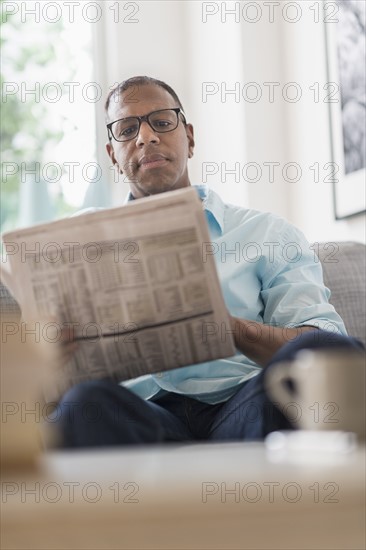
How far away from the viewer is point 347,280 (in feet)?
6.49

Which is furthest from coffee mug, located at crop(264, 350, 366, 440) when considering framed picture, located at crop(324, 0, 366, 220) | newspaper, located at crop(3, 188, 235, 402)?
framed picture, located at crop(324, 0, 366, 220)

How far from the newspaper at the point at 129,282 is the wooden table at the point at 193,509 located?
73 cm

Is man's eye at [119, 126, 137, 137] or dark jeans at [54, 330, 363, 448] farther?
man's eye at [119, 126, 137, 137]

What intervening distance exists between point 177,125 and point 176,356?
716mm

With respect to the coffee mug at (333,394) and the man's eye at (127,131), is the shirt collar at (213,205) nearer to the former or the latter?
the man's eye at (127,131)

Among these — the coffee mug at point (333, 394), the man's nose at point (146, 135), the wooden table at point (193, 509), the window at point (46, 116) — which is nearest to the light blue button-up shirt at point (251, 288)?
the man's nose at point (146, 135)

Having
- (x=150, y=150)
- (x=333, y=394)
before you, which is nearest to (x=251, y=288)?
(x=150, y=150)

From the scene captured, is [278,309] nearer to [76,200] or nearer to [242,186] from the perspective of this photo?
[242,186]

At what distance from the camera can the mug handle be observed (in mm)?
1198

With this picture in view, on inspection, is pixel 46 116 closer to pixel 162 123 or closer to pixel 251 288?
pixel 162 123

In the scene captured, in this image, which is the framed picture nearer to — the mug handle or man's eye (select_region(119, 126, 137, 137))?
man's eye (select_region(119, 126, 137, 137))

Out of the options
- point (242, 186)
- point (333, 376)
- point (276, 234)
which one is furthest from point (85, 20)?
point (333, 376)

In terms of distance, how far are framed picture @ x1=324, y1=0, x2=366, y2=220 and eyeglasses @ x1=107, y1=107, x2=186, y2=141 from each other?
759mm

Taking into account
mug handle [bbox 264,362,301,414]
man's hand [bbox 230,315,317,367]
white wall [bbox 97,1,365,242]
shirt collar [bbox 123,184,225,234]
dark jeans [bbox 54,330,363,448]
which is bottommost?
dark jeans [bbox 54,330,363,448]
